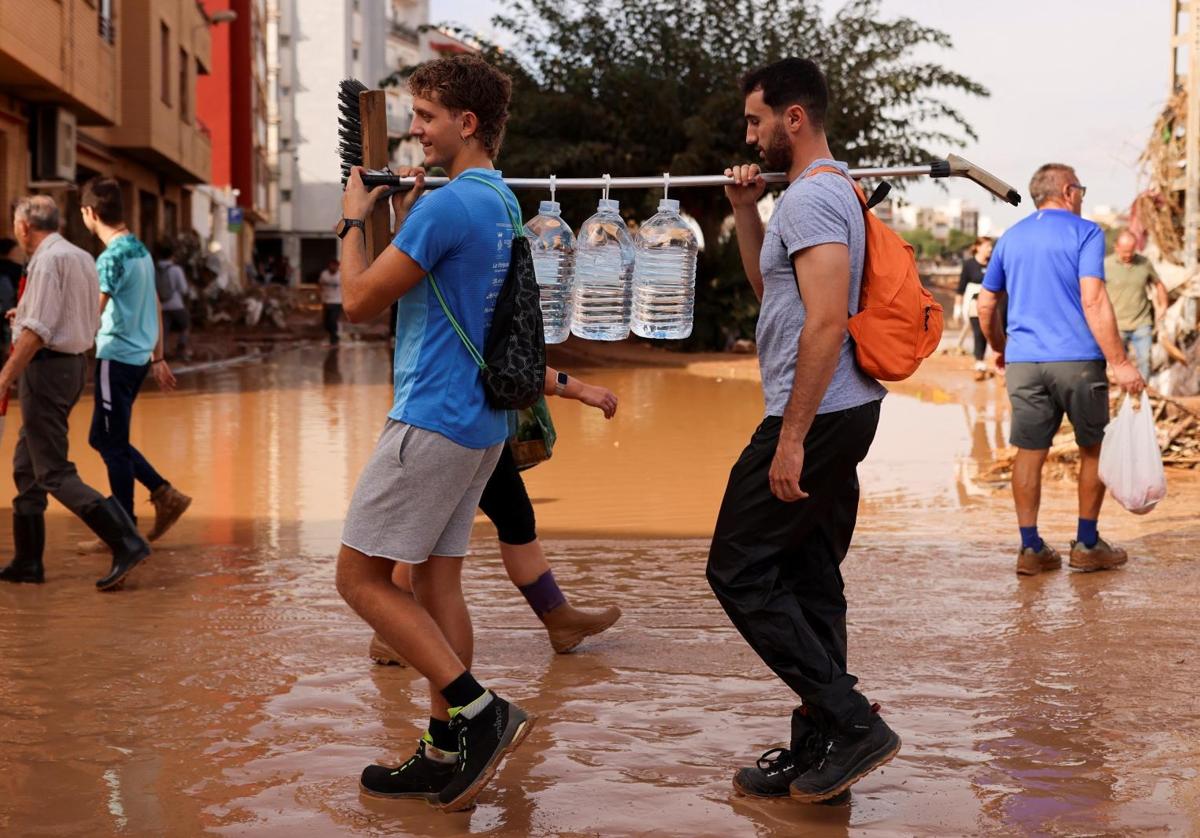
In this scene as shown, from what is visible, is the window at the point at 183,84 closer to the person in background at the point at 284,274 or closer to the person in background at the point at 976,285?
the person in background at the point at 976,285

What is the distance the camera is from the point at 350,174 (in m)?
4.57

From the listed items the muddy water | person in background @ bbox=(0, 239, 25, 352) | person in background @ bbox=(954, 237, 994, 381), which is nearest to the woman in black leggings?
the muddy water

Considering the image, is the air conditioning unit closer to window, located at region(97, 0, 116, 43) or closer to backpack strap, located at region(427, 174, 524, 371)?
window, located at region(97, 0, 116, 43)

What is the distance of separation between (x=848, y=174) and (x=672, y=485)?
7072mm

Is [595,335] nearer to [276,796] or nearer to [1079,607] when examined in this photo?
[276,796]

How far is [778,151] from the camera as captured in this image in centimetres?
448

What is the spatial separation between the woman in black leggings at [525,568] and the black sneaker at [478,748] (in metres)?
1.58

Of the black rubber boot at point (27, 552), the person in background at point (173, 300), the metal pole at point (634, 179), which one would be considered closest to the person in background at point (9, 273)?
the person in background at point (173, 300)

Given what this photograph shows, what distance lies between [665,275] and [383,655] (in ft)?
6.23

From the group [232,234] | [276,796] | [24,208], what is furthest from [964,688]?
[232,234]

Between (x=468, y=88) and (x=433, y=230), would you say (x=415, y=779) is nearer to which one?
(x=433, y=230)

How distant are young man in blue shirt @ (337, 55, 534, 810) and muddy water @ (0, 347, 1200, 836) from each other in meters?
0.20

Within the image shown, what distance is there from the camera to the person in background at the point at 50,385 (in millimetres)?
7465

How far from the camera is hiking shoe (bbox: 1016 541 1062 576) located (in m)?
7.83
